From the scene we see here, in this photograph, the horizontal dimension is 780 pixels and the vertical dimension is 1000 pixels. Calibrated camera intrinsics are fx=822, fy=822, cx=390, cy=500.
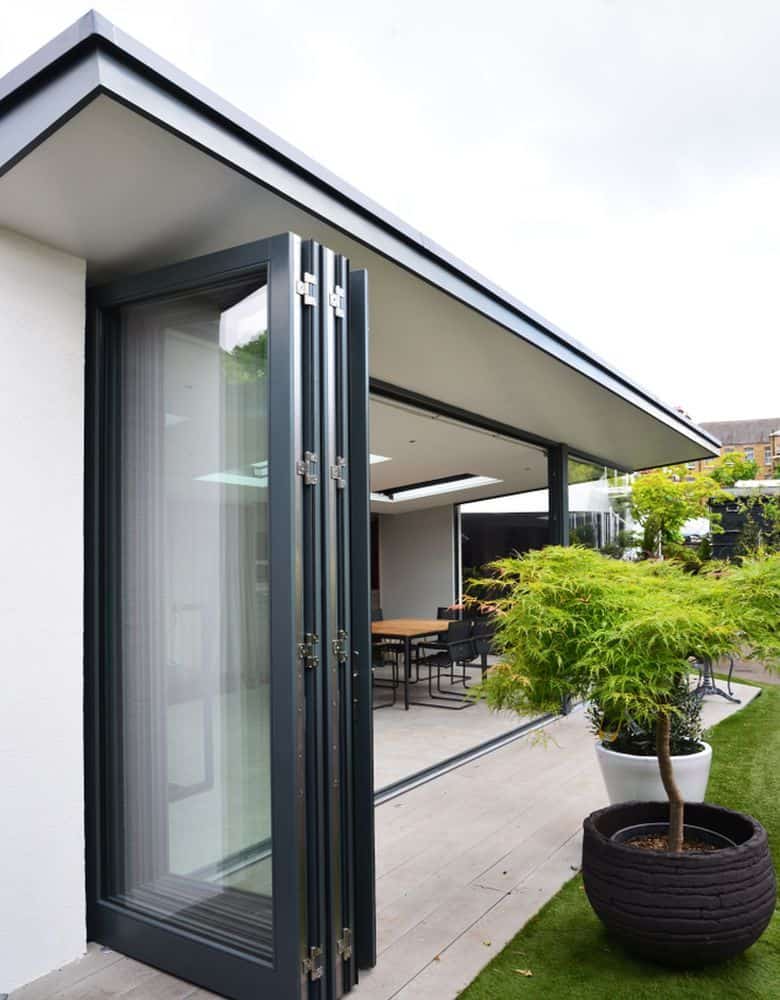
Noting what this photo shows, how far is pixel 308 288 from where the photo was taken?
276cm

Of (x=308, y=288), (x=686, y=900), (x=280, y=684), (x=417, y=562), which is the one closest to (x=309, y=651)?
(x=280, y=684)

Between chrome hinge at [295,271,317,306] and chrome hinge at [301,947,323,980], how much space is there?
6.93 ft

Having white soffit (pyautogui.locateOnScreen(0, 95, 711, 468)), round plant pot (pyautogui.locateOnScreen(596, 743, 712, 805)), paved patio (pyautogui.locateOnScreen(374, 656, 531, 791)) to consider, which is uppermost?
white soffit (pyautogui.locateOnScreen(0, 95, 711, 468))

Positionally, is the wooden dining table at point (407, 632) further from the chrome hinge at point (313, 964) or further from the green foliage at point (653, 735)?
the chrome hinge at point (313, 964)

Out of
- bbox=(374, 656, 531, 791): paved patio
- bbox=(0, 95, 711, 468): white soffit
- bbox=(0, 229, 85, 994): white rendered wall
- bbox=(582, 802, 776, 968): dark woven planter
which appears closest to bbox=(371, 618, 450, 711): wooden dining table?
bbox=(374, 656, 531, 791): paved patio

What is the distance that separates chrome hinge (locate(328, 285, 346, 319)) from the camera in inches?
113

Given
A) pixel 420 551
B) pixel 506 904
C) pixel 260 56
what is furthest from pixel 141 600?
pixel 260 56

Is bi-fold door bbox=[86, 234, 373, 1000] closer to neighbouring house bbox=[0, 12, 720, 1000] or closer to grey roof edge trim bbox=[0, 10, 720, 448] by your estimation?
neighbouring house bbox=[0, 12, 720, 1000]

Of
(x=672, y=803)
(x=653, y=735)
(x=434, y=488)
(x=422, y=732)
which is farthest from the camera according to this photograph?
(x=434, y=488)

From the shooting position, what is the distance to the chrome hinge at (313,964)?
2605mm

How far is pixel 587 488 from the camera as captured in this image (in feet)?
29.5

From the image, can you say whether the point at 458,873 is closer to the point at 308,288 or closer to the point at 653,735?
the point at 653,735

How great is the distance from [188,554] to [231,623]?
0.33 m

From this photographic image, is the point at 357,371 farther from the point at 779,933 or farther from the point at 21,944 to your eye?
the point at 779,933
